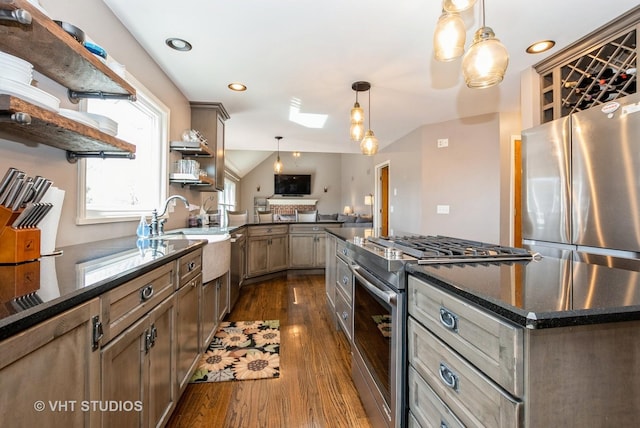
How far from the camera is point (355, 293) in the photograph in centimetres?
193

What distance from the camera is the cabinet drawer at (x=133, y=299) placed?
91 centimetres

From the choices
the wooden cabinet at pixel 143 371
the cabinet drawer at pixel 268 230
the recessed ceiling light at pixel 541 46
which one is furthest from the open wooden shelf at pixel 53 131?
the recessed ceiling light at pixel 541 46

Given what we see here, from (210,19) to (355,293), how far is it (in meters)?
2.06

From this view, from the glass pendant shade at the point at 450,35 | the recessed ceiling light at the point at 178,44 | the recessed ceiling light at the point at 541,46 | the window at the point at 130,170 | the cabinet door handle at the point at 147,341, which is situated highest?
the recessed ceiling light at the point at 541,46

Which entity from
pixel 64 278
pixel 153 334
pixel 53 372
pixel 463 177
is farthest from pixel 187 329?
pixel 463 177

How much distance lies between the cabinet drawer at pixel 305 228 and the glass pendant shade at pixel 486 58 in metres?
3.71

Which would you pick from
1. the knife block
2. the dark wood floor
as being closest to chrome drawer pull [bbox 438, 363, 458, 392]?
the dark wood floor

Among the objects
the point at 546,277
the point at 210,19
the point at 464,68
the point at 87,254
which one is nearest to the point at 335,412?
the point at 546,277

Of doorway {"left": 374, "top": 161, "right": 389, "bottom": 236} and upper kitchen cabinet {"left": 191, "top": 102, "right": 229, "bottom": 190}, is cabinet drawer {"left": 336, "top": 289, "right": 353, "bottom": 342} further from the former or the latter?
doorway {"left": 374, "top": 161, "right": 389, "bottom": 236}

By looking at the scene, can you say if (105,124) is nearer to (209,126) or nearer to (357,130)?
(357,130)

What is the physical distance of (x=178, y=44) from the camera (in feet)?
7.34

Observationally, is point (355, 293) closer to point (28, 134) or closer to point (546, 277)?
point (546, 277)

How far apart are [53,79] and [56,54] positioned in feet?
0.94

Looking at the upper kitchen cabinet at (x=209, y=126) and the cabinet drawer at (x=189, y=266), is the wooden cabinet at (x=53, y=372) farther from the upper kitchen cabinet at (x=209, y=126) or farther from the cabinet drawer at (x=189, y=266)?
the upper kitchen cabinet at (x=209, y=126)
